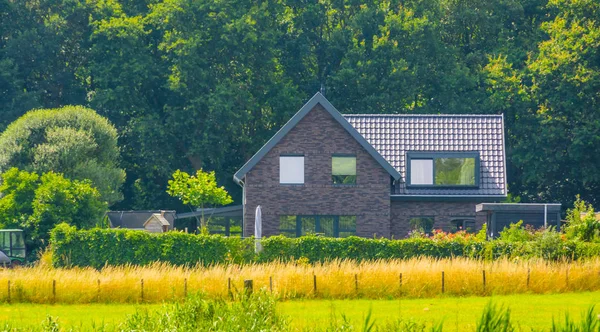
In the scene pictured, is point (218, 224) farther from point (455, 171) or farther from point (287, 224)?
point (455, 171)

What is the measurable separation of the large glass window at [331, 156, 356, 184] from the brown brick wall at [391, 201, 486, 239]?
1.98 m

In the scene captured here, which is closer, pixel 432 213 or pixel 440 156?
pixel 432 213

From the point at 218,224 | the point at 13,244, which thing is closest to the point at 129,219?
the point at 218,224

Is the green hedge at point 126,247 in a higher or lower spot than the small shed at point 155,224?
lower

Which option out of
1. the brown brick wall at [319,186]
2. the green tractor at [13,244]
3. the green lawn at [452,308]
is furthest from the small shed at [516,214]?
the green tractor at [13,244]

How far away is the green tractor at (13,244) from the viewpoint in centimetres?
3906

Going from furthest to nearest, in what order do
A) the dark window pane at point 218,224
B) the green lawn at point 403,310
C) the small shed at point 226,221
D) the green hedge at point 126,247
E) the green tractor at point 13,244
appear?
the dark window pane at point 218,224
the small shed at point 226,221
the green tractor at point 13,244
the green hedge at point 126,247
the green lawn at point 403,310

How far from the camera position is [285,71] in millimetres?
61781

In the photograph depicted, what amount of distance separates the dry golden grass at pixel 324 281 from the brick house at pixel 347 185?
45.6 feet

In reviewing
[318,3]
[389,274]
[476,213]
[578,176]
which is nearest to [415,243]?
[389,274]

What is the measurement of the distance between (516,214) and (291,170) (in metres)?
9.25

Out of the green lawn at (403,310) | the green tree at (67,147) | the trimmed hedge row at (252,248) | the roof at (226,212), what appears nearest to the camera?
the green lawn at (403,310)

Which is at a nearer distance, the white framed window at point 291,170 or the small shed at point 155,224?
the white framed window at point 291,170

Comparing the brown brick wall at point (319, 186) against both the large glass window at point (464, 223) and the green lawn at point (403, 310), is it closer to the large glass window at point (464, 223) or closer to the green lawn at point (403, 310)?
the large glass window at point (464, 223)
